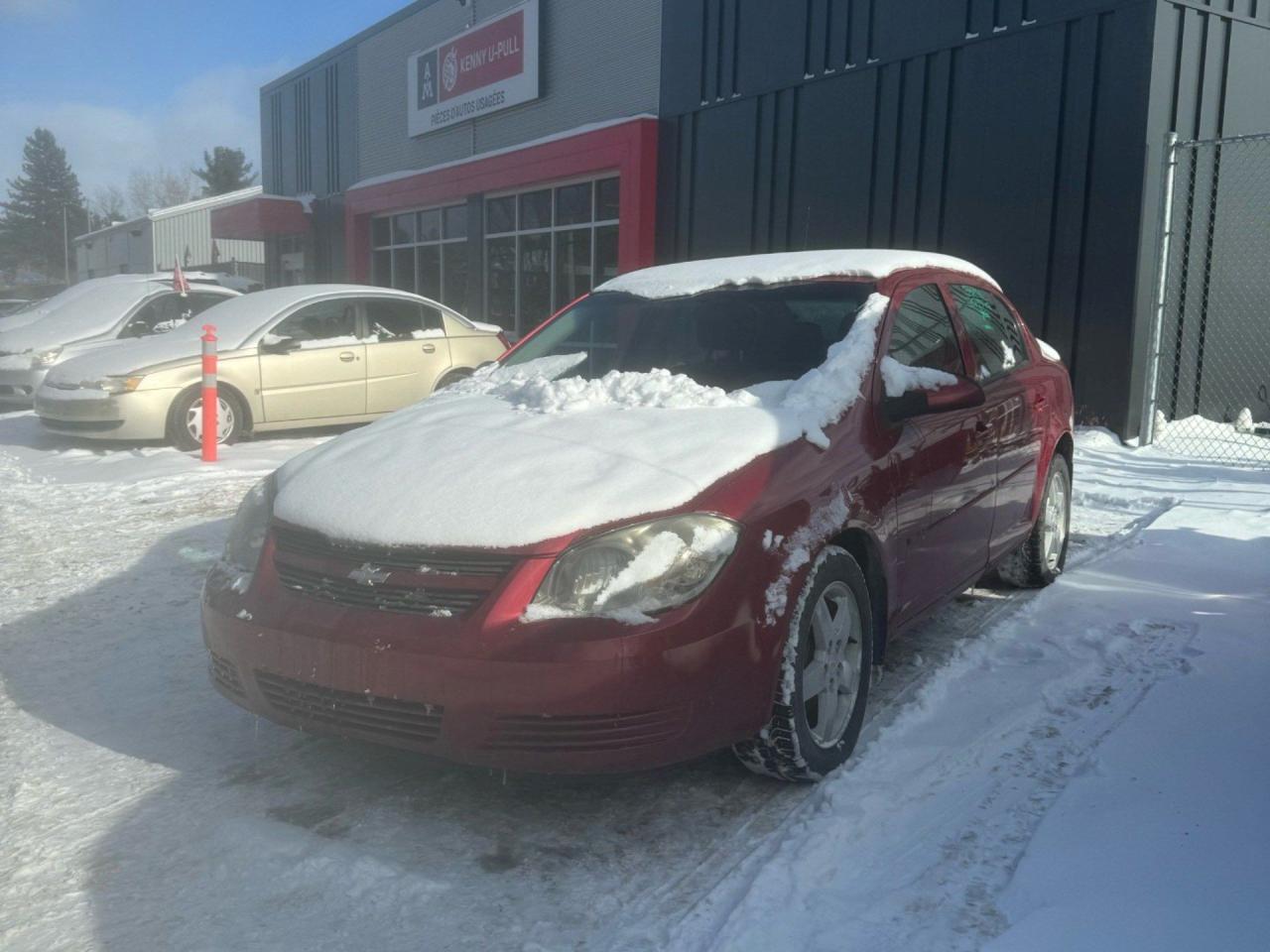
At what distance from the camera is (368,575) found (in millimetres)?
2891

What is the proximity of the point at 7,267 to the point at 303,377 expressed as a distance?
98.4 meters

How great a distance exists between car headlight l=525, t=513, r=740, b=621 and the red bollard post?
6668 mm

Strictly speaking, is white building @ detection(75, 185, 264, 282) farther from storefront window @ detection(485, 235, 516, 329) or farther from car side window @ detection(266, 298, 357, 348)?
car side window @ detection(266, 298, 357, 348)

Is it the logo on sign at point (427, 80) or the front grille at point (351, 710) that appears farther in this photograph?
the logo on sign at point (427, 80)

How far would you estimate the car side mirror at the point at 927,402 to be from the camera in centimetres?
360

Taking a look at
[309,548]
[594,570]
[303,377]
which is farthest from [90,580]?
[303,377]

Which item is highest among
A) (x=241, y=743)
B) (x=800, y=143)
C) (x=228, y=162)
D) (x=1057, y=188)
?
(x=228, y=162)

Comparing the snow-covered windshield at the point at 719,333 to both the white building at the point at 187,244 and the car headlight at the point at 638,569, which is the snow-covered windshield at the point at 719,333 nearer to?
the car headlight at the point at 638,569

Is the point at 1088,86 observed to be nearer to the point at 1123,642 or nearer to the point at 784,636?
the point at 1123,642

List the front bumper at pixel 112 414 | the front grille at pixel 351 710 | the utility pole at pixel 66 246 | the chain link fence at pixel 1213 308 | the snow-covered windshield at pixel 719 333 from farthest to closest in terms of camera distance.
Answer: the utility pole at pixel 66 246
the chain link fence at pixel 1213 308
the front bumper at pixel 112 414
the snow-covered windshield at pixel 719 333
the front grille at pixel 351 710

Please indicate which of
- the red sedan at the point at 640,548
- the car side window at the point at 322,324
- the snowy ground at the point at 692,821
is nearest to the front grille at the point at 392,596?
the red sedan at the point at 640,548

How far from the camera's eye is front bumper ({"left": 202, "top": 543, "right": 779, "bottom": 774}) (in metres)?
2.68

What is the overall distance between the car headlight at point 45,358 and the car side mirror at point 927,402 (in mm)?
11271

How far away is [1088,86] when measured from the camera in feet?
32.1
